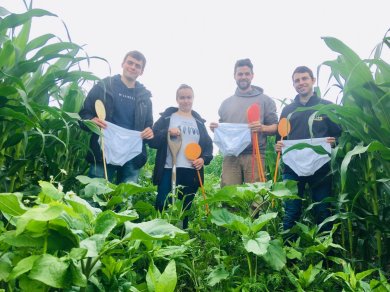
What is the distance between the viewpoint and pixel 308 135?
2.55m

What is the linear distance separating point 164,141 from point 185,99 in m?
0.39

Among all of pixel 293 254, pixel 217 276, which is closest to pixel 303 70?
pixel 293 254

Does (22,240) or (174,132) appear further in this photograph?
(174,132)

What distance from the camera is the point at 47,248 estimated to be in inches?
31.9

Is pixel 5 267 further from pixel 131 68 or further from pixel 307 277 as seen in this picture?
pixel 131 68

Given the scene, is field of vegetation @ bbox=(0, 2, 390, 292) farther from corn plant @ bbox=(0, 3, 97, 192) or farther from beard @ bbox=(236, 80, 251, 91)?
beard @ bbox=(236, 80, 251, 91)

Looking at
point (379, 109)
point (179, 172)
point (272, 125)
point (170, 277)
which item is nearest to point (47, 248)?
point (170, 277)

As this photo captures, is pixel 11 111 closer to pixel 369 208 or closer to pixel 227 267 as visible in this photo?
pixel 227 267

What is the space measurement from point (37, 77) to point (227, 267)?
1.40m

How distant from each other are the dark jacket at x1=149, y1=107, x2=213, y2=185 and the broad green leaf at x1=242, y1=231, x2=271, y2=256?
153 centimetres

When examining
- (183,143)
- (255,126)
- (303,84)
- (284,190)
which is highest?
(303,84)

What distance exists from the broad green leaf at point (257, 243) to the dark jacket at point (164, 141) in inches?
60.3

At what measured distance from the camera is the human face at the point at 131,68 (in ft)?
8.79

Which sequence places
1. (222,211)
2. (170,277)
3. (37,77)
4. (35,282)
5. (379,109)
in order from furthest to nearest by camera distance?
1. (37,77)
2. (379,109)
3. (222,211)
4. (170,277)
5. (35,282)
